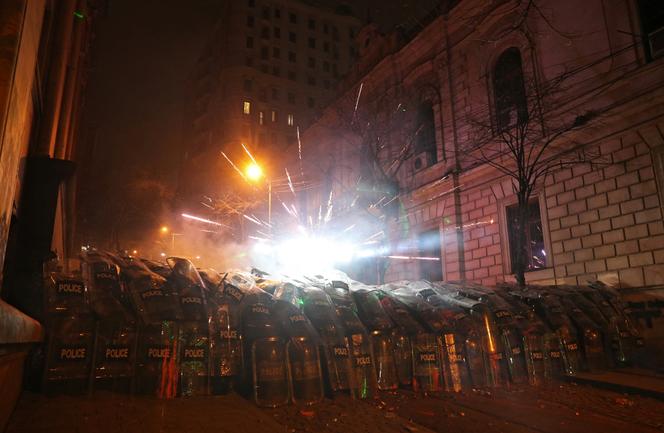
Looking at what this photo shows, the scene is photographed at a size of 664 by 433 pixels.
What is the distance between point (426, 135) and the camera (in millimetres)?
17797

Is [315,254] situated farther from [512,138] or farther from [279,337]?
[279,337]

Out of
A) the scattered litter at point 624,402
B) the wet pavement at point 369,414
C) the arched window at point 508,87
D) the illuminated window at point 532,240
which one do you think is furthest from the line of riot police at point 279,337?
the arched window at point 508,87

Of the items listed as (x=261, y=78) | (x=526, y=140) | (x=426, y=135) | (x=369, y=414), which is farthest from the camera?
(x=261, y=78)

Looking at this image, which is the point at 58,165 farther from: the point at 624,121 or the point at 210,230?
the point at 210,230

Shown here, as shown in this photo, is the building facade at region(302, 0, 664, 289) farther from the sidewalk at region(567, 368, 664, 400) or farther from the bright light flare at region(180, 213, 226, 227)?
the bright light flare at region(180, 213, 226, 227)

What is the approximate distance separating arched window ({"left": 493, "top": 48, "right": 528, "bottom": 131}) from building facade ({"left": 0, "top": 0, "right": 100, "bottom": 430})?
39.0 ft

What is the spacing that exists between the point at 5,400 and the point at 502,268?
42.5 feet

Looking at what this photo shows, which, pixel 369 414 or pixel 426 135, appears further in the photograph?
pixel 426 135

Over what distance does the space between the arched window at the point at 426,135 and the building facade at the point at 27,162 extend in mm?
12917

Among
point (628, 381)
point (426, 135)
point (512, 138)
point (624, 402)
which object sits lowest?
point (624, 402)

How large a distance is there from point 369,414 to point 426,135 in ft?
49.6

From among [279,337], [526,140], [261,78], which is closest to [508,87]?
[526,140]

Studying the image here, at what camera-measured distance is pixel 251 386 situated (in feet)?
14.4

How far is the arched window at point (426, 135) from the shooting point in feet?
56.5
